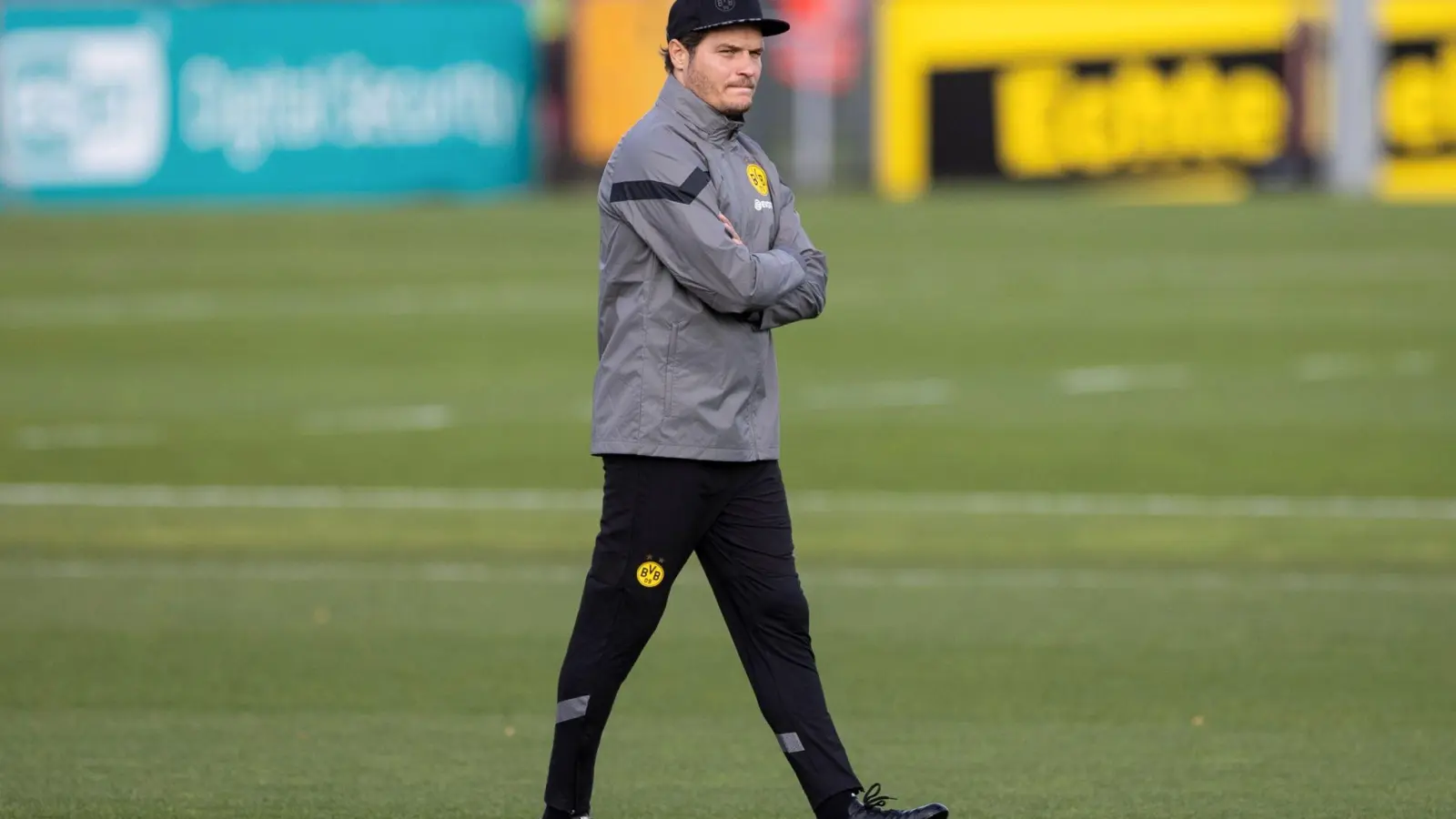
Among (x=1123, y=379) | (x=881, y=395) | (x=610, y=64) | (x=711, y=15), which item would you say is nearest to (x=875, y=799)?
(x=711, y=15)

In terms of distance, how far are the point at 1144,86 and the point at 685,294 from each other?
22.1m

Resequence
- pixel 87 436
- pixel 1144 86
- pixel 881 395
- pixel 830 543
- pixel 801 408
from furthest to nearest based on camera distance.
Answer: pixel 1144 86
pixel 881 395
pixel 801 408
pixel 87 436
pixel 830 543

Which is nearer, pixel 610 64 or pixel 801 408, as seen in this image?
pixel 801 408

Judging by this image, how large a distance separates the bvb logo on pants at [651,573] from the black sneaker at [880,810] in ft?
2.31

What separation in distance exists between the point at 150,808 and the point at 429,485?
6.84m

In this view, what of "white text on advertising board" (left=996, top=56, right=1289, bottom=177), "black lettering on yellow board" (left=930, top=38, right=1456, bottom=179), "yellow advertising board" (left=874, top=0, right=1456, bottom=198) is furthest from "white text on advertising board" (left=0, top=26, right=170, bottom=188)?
"white text on advertising board" (left=996, top=56, right=1289, bottom=177)

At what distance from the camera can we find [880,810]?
5996mm

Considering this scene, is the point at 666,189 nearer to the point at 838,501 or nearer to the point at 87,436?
the point at 838,501

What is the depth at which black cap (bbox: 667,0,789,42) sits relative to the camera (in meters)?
5.89

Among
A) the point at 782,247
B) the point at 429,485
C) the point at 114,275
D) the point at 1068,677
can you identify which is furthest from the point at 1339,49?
the point at 782,247

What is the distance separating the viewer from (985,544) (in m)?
11.5

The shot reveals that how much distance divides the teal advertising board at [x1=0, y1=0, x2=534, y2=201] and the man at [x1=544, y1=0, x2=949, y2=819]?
84.9 ft

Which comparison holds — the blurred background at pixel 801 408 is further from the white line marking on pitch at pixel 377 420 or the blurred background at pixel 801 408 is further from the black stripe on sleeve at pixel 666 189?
the black stripe on sleeve at pixel 666 189

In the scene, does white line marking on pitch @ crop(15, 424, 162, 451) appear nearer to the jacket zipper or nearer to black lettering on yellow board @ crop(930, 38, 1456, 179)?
the jacket zipper
